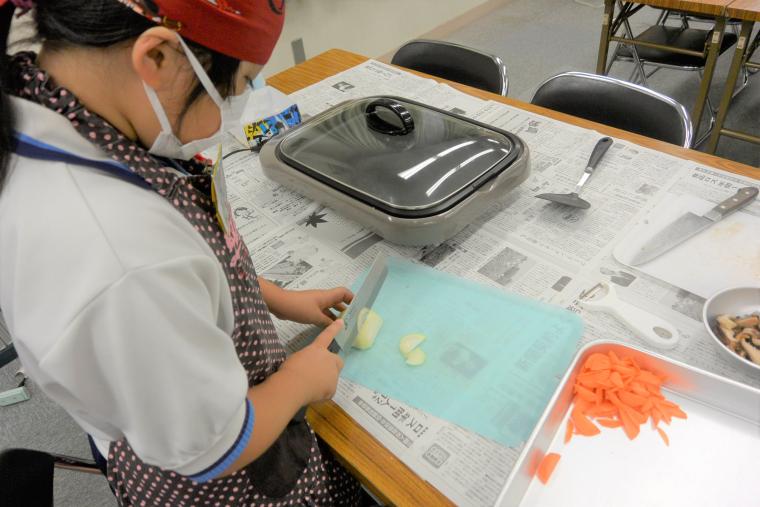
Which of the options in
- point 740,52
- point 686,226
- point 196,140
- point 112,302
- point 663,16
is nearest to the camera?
point 112,302

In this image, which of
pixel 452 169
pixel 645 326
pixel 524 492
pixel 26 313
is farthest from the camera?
pixel 452 169

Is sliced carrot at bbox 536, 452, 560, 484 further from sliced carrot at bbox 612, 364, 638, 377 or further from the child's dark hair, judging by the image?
the child's dark hair

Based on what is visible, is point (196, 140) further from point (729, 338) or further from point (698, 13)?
point (698, 13)

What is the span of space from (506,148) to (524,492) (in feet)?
1.74

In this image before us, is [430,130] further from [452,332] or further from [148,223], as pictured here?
[148,223]

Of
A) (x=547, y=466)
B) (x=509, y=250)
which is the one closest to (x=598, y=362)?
(x=547, y=466)

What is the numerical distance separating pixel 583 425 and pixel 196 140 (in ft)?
1.60

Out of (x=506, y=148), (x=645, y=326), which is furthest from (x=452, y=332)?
(x=506, y=148)

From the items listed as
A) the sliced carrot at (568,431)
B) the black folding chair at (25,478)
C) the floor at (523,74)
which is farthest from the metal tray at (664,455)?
the floor at (523,74)

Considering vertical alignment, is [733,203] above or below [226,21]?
below

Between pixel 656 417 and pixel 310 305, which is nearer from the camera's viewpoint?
pixel 656 417

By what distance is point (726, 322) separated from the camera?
61 centimetres

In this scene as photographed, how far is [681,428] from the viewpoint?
21.0 inches

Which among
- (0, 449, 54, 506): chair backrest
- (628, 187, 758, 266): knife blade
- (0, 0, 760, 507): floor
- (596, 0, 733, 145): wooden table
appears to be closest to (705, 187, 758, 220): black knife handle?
(628, 187, 758, 266): knife blade
